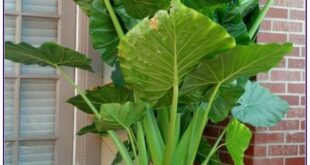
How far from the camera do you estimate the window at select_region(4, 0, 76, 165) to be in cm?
274

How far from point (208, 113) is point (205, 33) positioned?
53 cm

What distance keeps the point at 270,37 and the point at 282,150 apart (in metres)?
0.60

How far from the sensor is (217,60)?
5.38ft

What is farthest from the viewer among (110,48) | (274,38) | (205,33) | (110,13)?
(274,38)

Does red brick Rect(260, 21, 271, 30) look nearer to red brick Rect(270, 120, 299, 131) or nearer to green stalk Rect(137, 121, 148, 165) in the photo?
red brick Rect(270, 120, 299, 131)

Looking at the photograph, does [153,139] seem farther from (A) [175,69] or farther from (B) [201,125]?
(A) [175,69]

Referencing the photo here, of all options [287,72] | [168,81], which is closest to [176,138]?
[168,81]

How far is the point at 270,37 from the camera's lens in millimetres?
2463

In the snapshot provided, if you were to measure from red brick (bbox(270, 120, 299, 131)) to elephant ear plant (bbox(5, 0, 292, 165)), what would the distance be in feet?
0.65

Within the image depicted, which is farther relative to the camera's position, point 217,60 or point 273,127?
point 273,127

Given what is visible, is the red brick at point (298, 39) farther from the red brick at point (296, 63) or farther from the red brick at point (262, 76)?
the red brick at point (262, 76)

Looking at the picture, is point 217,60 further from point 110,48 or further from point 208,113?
point 110,48

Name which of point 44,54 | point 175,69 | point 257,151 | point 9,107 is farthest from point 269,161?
point 9,107

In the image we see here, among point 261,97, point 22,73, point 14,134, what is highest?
point 22,73
